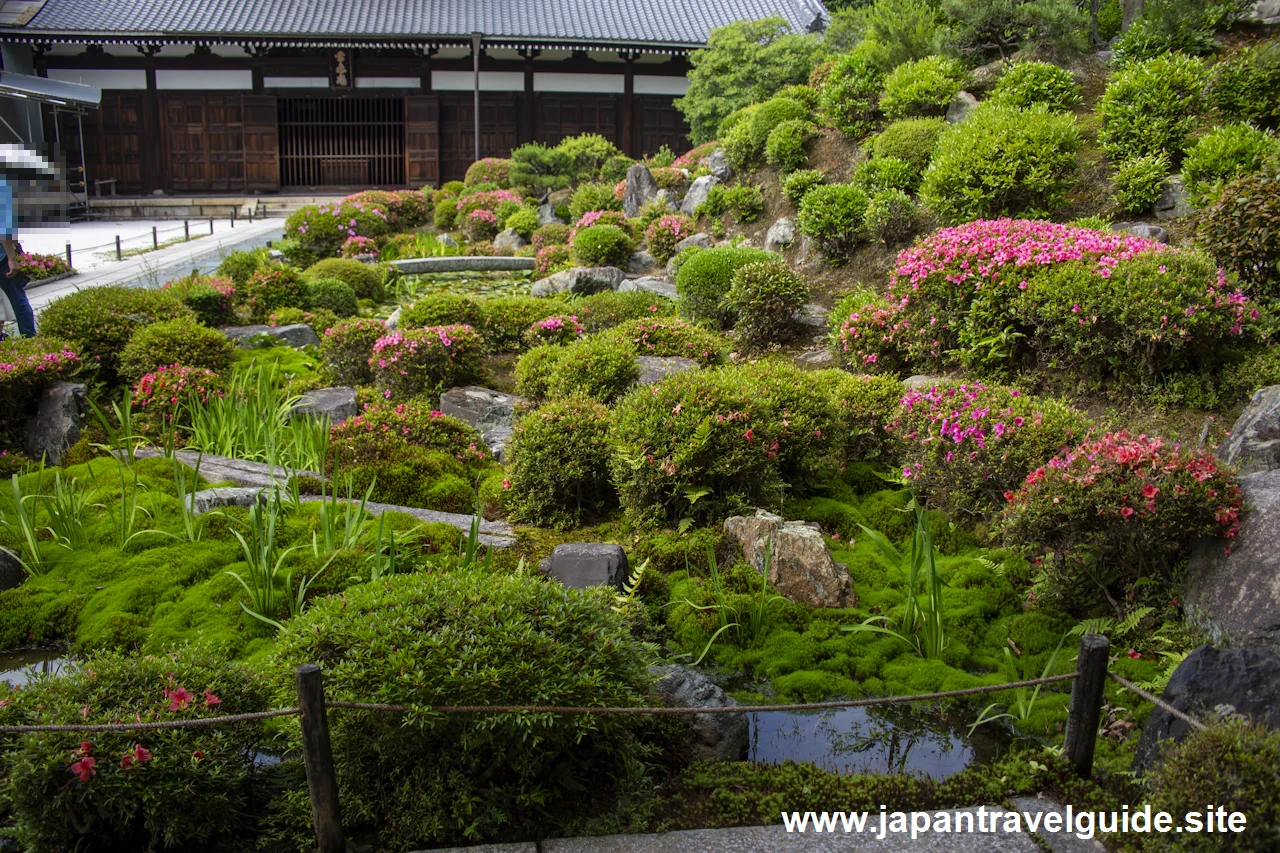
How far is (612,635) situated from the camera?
3340 mm

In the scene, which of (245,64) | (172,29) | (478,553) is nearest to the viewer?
(478,553)

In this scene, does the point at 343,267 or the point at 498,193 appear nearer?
the point at 343,267

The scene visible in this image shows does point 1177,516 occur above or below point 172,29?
below

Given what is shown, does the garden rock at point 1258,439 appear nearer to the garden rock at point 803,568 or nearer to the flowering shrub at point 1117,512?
the flowering shrub at point 1117,512

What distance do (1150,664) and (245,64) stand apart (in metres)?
25.0

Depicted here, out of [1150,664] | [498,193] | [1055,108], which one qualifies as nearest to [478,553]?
[1150,664]

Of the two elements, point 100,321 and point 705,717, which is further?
point 100,321

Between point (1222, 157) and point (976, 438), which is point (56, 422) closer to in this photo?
point (976, 438)

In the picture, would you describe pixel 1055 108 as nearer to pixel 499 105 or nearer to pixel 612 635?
pixel 612 635

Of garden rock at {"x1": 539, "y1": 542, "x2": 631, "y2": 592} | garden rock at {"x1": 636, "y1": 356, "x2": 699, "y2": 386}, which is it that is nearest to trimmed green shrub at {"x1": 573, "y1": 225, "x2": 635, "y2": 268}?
garden rock at {"x1": 636, "y1": 356, "x2": 699, "y2": 386}

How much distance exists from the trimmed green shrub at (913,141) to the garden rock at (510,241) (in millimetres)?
7456

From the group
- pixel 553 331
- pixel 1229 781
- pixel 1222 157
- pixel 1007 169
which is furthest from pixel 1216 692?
pixel 553 331

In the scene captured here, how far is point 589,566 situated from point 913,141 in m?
7.69

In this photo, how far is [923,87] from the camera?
10977 millimetres
